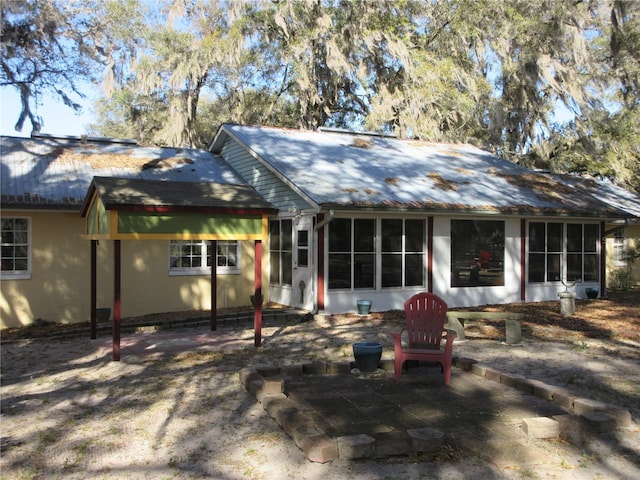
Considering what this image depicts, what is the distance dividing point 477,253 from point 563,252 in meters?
2.90

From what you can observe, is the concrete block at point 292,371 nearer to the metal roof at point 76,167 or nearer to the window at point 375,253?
the window at point 375,253

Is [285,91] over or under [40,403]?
over

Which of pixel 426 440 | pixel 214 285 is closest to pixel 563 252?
pixel 214 285

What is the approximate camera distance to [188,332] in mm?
10594

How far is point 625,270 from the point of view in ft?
65.1

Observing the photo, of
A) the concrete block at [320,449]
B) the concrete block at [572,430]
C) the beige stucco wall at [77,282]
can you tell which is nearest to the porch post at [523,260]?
the beige stucco wall at [77,282]

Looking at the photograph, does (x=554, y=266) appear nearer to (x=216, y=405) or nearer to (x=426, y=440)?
(x=216, y=405)

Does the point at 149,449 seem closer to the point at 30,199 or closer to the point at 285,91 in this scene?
the point at 30,199

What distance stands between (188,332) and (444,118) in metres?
15.2

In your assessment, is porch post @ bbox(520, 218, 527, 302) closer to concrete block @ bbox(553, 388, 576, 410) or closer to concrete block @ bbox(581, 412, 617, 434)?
concrete block @ bbox(553, 388, 576, 410)

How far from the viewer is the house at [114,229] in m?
8.39

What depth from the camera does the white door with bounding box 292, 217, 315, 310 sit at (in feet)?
40.9

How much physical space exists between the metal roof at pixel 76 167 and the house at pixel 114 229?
0.08ft

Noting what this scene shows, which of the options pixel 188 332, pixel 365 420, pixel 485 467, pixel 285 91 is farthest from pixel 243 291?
pixel 285 91
